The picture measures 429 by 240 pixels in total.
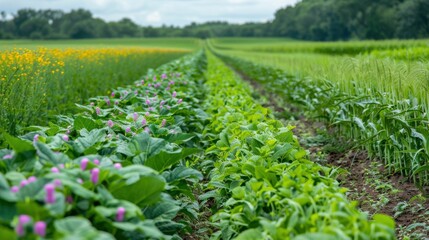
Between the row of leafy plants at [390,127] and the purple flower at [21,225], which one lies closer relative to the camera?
the purple flower at [21,225]

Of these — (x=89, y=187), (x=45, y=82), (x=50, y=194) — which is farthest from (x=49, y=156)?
(x=45, y=82)

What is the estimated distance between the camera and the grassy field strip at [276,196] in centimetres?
258

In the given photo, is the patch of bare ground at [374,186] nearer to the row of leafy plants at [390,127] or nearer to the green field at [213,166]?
the green field at [213,166]

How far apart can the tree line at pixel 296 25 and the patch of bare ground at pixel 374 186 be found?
4549cm

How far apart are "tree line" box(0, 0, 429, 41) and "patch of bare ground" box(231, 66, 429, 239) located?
45487 mm

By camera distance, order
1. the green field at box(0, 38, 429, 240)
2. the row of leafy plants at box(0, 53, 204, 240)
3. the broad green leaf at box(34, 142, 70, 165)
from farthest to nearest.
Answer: the broad green leaf at box(34, 142, 70, 165) → the green field at box(0, 38, 429, 240) → the row of leafy plants at box(0, 53, 204, 240)

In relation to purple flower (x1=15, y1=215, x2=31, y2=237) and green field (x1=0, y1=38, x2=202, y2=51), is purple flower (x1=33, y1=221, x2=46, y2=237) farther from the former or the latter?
green field (x1=0, y1=38, x2=202, y2=51)

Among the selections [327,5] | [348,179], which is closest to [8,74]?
[348,179]

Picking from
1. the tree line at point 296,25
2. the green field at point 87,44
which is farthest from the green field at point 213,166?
the tree line at point 296,25

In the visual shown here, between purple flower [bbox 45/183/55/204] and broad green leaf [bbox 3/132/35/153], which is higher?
broad green leaf [bbox 3/132/35/153]

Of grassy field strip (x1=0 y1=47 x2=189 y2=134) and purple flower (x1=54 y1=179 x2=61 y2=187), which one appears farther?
grassy field strip (x1=0 y1=47 x2=189 y2=134)

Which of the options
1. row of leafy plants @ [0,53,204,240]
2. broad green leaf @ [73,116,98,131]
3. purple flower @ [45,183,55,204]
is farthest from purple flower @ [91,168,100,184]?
broad green leaf @ [73,116,98,131]

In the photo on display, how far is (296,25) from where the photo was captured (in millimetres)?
98000

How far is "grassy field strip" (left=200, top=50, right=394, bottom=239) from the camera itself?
258 centimetres
